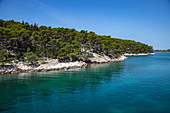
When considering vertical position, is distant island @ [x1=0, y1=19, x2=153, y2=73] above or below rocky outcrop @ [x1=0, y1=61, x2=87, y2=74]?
above

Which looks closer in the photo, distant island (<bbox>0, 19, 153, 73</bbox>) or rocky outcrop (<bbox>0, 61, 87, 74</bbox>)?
rocky outcrop (<bbox>0, 61, 87, 74</bbox>)

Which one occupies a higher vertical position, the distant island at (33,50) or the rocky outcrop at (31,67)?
the distant island at (33,50)

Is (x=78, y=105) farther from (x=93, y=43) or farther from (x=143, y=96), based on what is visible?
(x=93, y=43)

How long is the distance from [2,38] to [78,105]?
42.6m

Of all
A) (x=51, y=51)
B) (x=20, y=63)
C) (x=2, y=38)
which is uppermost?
(x=2, y=38)

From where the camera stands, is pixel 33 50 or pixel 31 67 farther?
pixel 33 50

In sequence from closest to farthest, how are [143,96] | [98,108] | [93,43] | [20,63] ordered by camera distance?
[98,108] → [143,96] → [20,63] → [93,43]

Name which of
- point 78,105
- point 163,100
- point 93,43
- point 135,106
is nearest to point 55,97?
point 78,105

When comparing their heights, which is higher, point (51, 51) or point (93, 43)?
point (93, 43)

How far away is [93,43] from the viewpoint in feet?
254

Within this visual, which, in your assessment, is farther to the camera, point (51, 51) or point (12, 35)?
point (51, 51)

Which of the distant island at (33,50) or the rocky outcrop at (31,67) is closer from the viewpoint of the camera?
the rocky outcrop at (31,67)

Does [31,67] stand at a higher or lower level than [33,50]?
lower

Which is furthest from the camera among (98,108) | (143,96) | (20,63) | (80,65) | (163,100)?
(80,65)
